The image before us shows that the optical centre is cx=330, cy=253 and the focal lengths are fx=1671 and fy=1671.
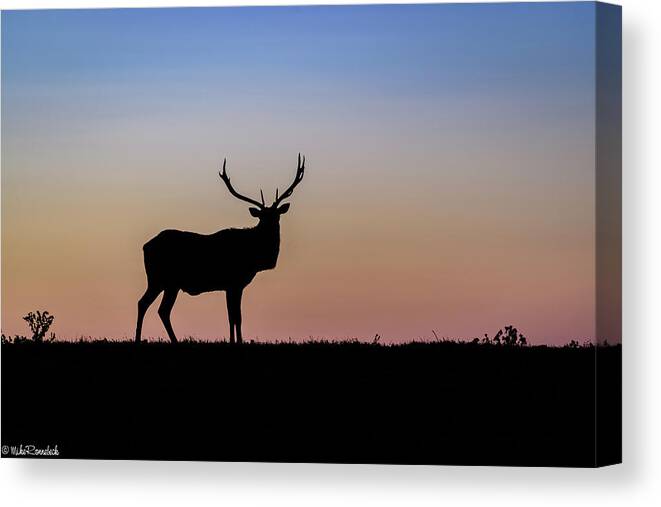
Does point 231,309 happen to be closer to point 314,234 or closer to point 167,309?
point 167,309

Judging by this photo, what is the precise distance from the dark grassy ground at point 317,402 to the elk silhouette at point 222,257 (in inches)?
10.5

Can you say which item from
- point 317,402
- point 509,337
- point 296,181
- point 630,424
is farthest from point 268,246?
point 630,424

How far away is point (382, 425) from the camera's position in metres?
9.89

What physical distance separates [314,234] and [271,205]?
31 centimetres

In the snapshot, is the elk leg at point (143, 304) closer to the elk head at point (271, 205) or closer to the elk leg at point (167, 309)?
the elk leg at point (167, 309)

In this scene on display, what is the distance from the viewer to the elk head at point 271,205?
32.9 feet

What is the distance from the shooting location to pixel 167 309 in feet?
33.3

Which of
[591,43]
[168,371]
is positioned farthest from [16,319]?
[591,43]

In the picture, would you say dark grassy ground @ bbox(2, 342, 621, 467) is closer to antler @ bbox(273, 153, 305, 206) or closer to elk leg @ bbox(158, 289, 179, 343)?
elk leg @ bbox(158, 289, 179, 343)

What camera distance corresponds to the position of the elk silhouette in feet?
33.1

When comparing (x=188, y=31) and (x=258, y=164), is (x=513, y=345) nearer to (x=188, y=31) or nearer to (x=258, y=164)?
(x=258, y=164)

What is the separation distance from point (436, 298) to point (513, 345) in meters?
0.53

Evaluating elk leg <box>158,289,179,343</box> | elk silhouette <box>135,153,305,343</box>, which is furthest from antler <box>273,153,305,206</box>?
elk leg <box>158,289,179,343</box>

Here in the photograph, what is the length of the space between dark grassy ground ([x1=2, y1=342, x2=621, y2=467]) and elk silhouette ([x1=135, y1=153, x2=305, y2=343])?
0.88 ft
